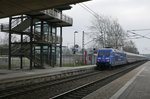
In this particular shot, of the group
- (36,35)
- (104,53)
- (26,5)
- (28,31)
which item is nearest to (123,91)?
(26,5)

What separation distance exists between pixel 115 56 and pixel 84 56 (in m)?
18.9

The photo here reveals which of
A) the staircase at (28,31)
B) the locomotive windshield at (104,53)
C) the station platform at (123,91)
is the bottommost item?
the station platform at (123,91)

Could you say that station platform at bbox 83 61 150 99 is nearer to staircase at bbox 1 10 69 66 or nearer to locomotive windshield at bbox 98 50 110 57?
staircase at bbox 1 10 69 66

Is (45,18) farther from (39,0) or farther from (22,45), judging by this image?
(39,0)

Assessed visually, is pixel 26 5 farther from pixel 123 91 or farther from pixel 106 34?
pixel 106 34

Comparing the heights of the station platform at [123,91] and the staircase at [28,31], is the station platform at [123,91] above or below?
below

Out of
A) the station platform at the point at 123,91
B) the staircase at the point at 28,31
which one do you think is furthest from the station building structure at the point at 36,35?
the station platform at the point at 123,91

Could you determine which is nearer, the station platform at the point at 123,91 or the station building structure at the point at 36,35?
the station platform at the point at 123,91

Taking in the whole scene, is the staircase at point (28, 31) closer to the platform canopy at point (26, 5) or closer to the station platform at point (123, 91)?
the platform canopy at point (26, 5)

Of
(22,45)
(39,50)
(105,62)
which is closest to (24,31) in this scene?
(22,45)

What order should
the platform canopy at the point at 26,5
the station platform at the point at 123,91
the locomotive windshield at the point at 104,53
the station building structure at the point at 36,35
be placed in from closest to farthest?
the station platform at the point at 123,91, the platform canopy at the point at 26,5, the station building structure at the point at 36,35, the locomotive windshield at the point at 104,53

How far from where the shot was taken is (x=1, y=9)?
77.2ft

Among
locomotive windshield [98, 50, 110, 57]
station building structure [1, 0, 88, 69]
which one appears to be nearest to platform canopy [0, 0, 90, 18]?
station building structure [1, 0, 88, 69]

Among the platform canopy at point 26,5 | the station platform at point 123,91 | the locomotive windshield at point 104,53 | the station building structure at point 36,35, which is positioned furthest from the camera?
the locomotive windshield at point 104,53
